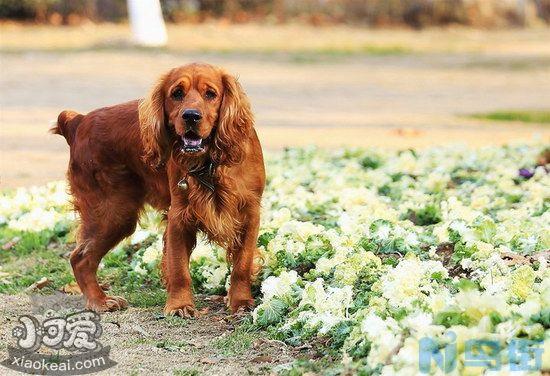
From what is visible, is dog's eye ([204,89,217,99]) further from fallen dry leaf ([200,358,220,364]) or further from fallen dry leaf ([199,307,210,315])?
fallen dry leaf ([200,358,220,364])

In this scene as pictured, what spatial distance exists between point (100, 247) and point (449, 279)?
2.17 meters

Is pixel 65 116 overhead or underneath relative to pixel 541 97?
overhead

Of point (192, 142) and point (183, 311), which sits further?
point (183, 311)

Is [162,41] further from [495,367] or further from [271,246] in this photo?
[495,367]

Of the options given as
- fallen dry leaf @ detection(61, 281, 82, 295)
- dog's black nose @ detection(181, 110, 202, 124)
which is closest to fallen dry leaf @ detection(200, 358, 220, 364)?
dog's black nose @ detection(181, 110, 202, 124)

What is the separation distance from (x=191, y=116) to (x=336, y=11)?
27.1 m

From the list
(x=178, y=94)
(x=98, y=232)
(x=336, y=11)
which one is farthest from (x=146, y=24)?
(x=178, y=94)

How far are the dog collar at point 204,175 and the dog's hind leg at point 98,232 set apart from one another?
24.0 inches

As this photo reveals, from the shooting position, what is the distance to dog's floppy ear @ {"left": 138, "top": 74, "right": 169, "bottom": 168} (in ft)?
21.4

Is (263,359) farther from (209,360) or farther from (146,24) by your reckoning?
(146,24)

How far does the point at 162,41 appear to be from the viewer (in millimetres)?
26938

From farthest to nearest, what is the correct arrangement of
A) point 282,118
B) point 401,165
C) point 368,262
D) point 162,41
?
point 162,41, point 282,118, point 401,165, point 368,262

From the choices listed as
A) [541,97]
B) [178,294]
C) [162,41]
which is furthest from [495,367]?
[162,41]

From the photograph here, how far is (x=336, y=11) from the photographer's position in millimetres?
32969
